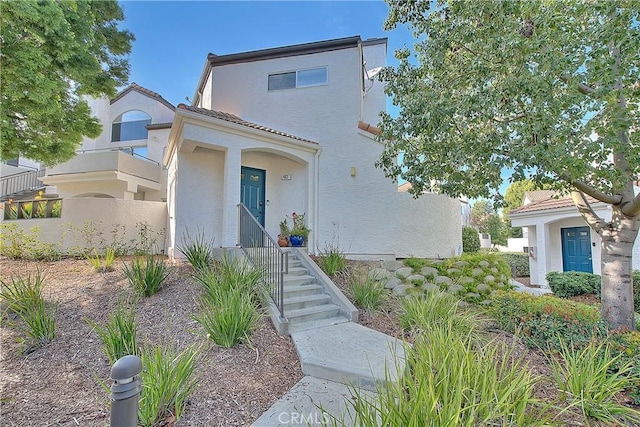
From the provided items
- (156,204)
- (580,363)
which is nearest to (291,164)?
(156,204)

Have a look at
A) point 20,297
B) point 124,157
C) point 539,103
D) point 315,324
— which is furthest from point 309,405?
point 124,157

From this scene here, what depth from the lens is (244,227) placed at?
8.04 m

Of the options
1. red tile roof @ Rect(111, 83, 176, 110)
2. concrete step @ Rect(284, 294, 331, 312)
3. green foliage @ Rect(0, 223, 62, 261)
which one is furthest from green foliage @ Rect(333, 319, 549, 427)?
red tile roof @ Rect(111, 83, 176, 110)

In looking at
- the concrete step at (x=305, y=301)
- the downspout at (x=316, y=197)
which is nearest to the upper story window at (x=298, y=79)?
the downspout at (x=316, y=197)

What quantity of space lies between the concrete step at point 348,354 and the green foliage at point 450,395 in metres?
0.50

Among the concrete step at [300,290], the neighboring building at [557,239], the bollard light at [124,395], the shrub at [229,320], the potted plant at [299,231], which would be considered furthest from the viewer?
the neighboring building at [557,239]

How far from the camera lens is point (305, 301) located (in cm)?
587

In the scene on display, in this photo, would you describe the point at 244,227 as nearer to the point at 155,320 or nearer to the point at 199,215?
the point at 199,215

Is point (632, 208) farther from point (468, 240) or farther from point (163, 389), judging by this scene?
point (468, 240)

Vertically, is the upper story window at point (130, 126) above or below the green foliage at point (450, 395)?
above

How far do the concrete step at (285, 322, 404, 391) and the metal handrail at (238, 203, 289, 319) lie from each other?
83 cm

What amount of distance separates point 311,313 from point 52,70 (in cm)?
731

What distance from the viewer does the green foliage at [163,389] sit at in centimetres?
277

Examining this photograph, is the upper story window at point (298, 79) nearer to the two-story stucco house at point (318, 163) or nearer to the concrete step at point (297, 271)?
the two-story stucco house at point (318, 163)
